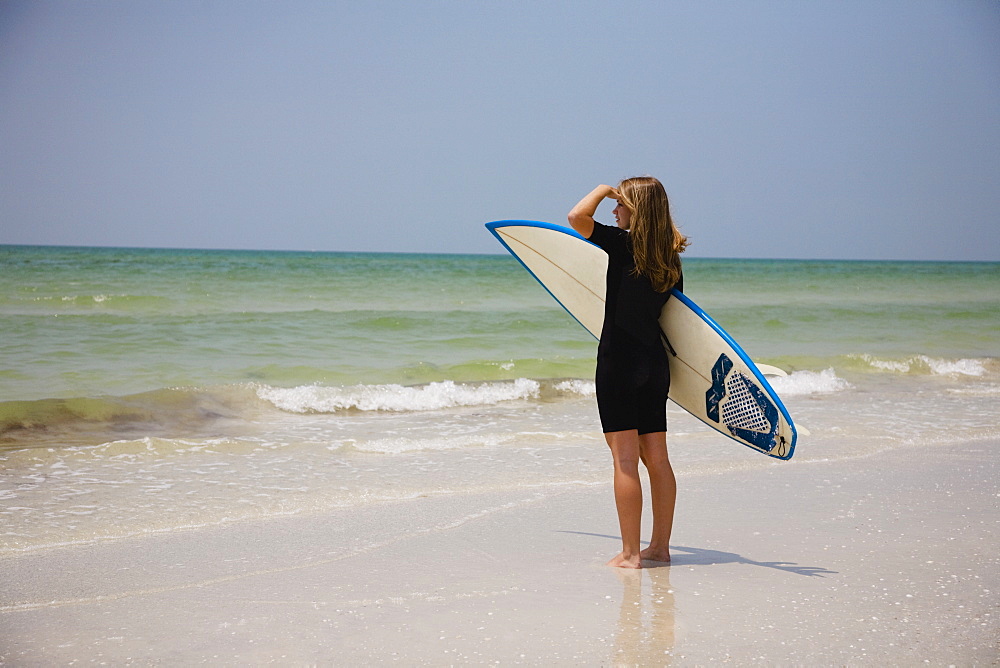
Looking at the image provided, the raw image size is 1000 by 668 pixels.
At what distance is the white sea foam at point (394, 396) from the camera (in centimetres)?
766

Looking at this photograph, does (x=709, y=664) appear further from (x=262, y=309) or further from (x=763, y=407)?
(x=262, y=309)

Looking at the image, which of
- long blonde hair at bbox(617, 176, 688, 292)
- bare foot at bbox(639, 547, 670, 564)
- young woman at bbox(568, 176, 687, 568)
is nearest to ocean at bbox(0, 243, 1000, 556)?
bare foot at bbox(639, 547, 670, 564)

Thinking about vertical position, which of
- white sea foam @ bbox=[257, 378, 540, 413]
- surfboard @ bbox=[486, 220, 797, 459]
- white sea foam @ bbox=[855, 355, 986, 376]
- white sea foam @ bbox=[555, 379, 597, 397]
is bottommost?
white sea foam @ bbox=[257, 378, 540, 413]

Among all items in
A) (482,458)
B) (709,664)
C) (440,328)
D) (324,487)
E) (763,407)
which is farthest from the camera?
(440,328)

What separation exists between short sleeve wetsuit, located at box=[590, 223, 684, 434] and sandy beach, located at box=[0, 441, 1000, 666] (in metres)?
0.59

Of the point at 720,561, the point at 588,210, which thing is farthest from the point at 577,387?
the point at 588,210

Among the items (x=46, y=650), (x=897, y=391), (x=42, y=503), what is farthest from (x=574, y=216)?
(x=897, y=391)

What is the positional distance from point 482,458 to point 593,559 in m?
2.06

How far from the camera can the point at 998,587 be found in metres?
2.85

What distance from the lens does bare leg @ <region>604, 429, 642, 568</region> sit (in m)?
3.02

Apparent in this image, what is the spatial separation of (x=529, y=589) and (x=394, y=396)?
5.28 m

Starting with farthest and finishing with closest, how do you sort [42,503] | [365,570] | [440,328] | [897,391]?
1. [440,328]
2. [897,391]
3. [42,503]
4. [365,570]

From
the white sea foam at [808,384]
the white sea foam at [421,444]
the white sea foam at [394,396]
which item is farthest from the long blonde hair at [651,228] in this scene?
the white sea foam at [808,384]

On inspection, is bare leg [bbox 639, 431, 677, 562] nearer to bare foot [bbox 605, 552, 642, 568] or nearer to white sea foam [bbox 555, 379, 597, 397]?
bare foot [bbox 605, 552, 642, 568]
